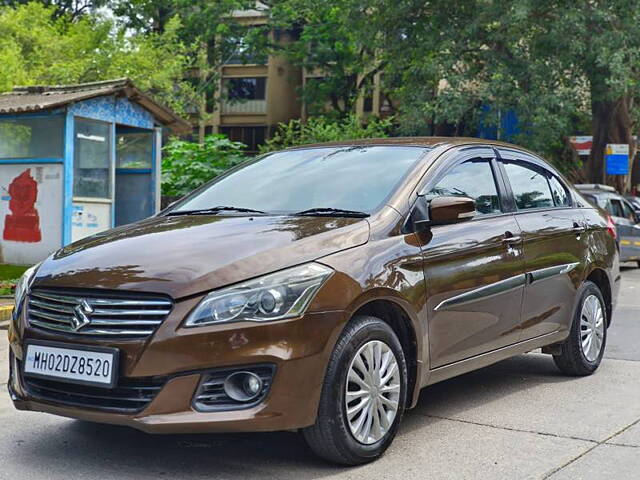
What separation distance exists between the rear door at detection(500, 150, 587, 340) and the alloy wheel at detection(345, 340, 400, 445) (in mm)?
1509

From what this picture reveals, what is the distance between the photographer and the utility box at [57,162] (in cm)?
1355

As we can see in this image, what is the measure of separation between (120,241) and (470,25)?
2067 centimetres

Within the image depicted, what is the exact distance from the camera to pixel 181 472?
13.6 ft

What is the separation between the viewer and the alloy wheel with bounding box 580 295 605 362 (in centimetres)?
640

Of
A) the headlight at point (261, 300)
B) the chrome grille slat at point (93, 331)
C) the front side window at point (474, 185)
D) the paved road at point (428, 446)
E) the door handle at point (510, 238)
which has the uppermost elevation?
the front side window at point (474, 185)

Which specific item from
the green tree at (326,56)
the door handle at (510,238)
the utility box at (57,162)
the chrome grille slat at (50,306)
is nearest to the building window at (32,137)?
the utility box at (57,162)

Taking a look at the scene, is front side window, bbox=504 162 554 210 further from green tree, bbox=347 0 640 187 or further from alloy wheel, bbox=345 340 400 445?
green tree, bbox=347 0 640 187

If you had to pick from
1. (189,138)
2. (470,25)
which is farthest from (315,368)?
(189,138)

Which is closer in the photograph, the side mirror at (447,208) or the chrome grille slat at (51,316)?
the chrome grille slat at (51,316)

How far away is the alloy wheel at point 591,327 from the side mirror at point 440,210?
76.7 inches

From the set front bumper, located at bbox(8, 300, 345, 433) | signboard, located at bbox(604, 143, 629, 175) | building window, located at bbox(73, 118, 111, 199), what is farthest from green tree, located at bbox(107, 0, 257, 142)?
front bumper, located at bbox(8, 300, 345, 433)

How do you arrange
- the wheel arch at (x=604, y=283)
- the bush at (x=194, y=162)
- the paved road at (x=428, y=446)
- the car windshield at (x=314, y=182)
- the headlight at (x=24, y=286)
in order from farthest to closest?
the bush at (x=194, y=162), the wheel arch at (x=604, y=283), the car windshield at (x=314, y=182), the headlight at (x=24, y=286), the paved road at (x=428, y=446)

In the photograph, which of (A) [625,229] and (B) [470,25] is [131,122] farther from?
(B) [470,25]

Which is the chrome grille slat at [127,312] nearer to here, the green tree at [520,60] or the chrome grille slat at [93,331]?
the chrome grille slat at [93,331]
